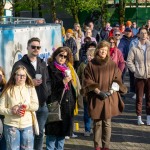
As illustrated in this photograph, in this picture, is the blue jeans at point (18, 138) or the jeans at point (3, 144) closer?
the blue jeans at point (18, 138)

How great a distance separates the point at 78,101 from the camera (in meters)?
8.39

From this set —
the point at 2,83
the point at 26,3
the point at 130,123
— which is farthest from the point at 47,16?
the point at 2,83

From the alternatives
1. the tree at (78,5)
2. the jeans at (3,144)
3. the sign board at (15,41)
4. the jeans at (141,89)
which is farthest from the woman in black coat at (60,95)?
the tree at (78,5)

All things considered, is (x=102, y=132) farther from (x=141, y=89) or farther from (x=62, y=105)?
(x=141, y=89)

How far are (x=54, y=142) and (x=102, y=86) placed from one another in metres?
1.16

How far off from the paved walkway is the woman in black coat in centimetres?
112

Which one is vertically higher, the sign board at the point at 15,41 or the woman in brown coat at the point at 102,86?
the sign board at the point at 15,41

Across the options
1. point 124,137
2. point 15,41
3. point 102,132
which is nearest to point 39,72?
point 15,41

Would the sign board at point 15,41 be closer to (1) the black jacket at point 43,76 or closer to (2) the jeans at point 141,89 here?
(1) the black jacket at point 43,76

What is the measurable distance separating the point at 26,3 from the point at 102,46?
113ft

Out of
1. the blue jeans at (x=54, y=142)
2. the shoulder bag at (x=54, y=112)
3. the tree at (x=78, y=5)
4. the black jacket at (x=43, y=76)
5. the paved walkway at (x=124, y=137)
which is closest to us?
the black jacket at (x=43, y=76)

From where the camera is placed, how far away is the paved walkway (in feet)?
30.3

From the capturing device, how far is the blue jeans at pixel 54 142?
8.01 metres

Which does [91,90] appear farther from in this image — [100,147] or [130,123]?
[130,123]
